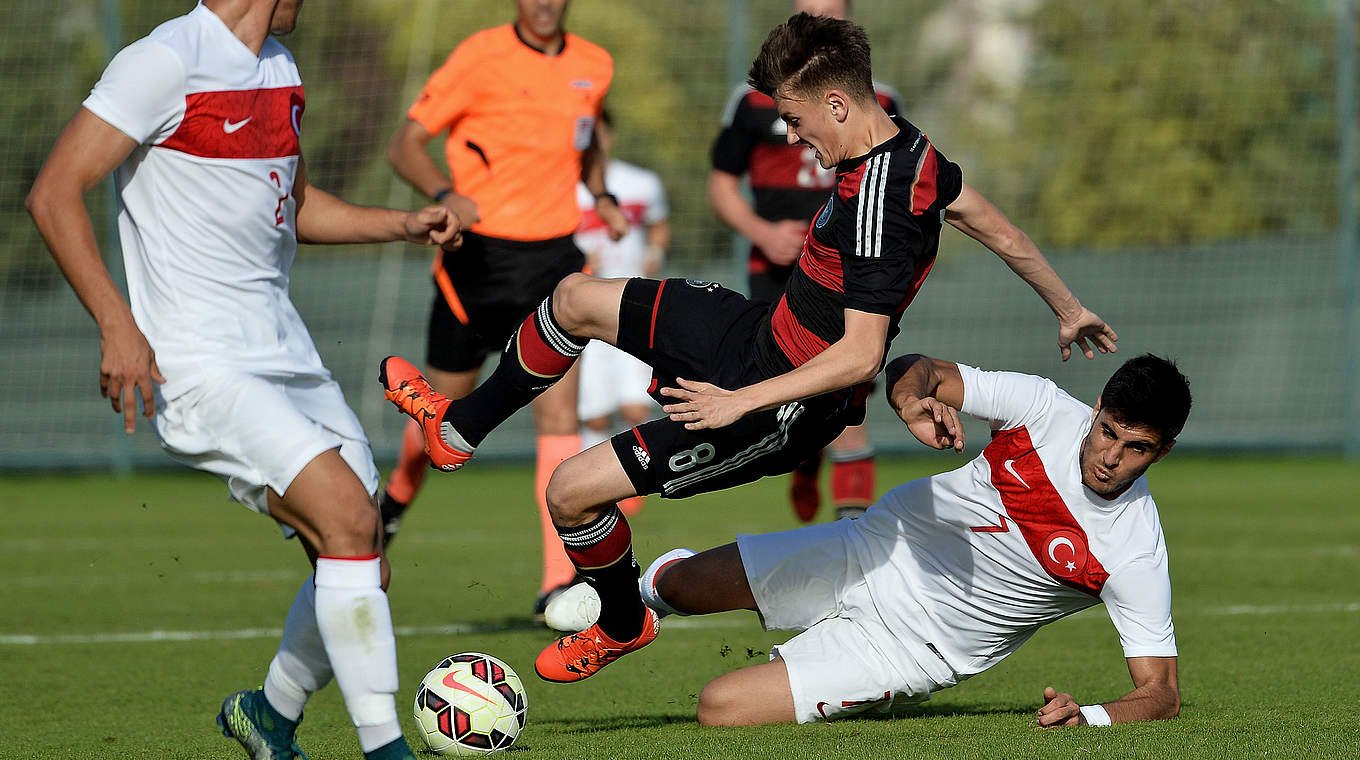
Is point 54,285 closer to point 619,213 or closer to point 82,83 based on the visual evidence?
point 82,83

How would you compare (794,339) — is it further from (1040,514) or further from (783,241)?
(783,241)

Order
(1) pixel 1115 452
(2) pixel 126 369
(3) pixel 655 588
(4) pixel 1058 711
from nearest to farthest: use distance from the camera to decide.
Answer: (2) pixel 126 369 → (4) pixel 1058 711 → (1) pixel 1115 452 → (3) pixel 655 588

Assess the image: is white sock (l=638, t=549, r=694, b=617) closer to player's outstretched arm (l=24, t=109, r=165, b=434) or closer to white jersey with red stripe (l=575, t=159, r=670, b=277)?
player's outstretched arm (l=24, t=109, r=165, b=434)

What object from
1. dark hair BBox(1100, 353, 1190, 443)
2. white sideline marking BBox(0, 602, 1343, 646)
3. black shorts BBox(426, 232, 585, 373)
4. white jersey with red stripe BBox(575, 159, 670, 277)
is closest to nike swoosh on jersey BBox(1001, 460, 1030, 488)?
dark hair BBox(1100, 353, 1190, 443)

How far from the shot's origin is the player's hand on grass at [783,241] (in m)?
7.25

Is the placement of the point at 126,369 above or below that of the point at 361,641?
above

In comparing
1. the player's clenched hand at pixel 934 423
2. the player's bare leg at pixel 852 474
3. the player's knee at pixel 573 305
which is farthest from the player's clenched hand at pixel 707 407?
the player's bare leg at pixel 852 474

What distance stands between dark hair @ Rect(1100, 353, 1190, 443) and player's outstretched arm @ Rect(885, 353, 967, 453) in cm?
44

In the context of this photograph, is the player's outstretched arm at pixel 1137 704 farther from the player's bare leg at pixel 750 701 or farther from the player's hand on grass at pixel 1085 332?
the player's hand on grass at pixel 1085 332

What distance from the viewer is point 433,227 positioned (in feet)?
14.8

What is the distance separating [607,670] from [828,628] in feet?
3.97

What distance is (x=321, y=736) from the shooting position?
463 centimetres

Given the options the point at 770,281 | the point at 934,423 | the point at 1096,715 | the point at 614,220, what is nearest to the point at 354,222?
the point at 934,423

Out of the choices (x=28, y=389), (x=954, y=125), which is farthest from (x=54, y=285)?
(x=954, y=125)
